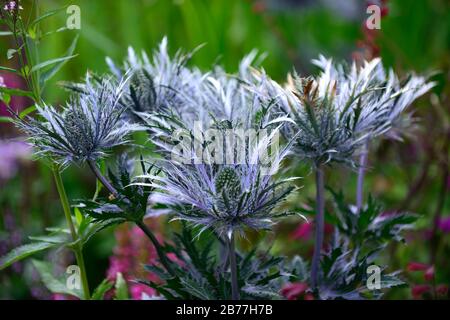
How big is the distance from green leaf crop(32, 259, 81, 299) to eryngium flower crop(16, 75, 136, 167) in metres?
0.24

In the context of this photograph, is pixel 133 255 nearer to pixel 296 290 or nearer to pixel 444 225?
pixel 296 290

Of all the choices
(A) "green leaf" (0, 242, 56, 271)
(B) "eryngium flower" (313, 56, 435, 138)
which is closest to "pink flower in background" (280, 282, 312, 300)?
(B) "eryngium flower" (313, 56, 435, 138)

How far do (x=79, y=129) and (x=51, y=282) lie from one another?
312mm

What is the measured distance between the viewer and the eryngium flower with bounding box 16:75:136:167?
2.51ft

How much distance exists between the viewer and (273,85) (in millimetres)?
828

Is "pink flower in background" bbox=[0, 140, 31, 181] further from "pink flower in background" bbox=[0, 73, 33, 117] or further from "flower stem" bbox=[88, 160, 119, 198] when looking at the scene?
"flower stem" bbox=[88, 160, 119, 198]

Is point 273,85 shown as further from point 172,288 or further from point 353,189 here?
point 353,189

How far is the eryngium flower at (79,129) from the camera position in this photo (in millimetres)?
764

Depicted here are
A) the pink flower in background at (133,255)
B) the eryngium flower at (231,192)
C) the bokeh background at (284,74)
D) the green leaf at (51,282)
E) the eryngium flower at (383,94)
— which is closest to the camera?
the eryngium flower at (231,192)

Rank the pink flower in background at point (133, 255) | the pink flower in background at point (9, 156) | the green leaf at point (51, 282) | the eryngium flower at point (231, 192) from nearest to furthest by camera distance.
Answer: the eryngium flower at point (231, 192) < the green leaf at point (51, 282) < the pink flower in background at point (133, 255) < the pink flower in background at point (9, 156)

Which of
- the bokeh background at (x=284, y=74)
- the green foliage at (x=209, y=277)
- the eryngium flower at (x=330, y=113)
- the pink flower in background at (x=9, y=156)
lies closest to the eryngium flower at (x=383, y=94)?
the eryngium flower at (x=330, y=113)

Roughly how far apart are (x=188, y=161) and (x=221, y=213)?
8cm

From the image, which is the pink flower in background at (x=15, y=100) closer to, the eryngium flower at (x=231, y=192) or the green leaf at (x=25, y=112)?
the green leaf at (x=25, y=112)

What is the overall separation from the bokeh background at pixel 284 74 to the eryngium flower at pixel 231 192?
5.5 inches
